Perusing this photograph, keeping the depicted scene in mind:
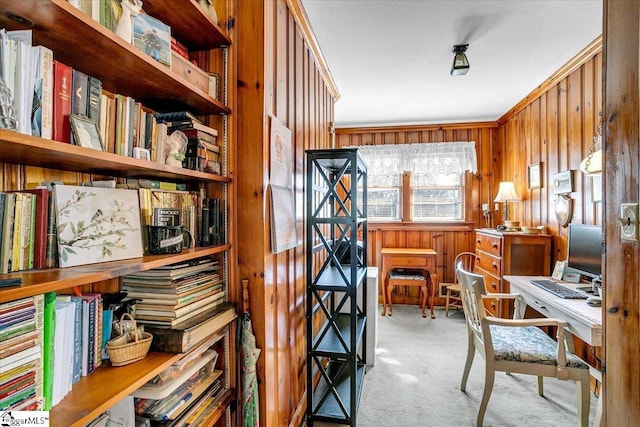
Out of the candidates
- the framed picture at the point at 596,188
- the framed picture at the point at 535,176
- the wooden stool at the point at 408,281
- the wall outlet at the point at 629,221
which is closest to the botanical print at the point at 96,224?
the wall outlet at the point at 629,221

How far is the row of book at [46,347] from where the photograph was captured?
657 mm

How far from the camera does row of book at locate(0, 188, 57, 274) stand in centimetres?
73

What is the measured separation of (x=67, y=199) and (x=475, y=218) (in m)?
4.56

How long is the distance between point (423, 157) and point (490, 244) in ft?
5.17

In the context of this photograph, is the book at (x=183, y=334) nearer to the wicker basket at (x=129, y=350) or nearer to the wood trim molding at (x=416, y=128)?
the wicker basket at (x=129, y=350)

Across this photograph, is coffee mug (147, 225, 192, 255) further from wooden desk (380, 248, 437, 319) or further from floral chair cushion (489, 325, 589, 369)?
wooden desk (380, 248, 437, 319)

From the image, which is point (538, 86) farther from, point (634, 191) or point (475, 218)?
point (634, 191)

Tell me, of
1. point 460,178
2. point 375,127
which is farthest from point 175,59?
point 460,178

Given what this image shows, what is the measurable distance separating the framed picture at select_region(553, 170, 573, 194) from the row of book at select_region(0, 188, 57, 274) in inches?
134

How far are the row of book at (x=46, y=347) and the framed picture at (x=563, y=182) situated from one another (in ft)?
10.9

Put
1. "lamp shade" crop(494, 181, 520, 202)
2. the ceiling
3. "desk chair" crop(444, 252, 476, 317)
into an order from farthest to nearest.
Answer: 1. "desk chair" crop(444, 252, 476, 317)
2. "lamp shade" crop(494, 181, 520, 202)
3. the ceiling

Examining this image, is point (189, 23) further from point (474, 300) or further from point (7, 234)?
point (474, 300)

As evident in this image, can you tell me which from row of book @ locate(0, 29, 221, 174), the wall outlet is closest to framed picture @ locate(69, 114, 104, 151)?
row of book @ locate(0, 29, 221, 174)

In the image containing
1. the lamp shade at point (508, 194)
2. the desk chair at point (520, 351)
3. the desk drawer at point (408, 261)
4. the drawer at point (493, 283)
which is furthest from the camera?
the desk drawer at point (408, 261)
